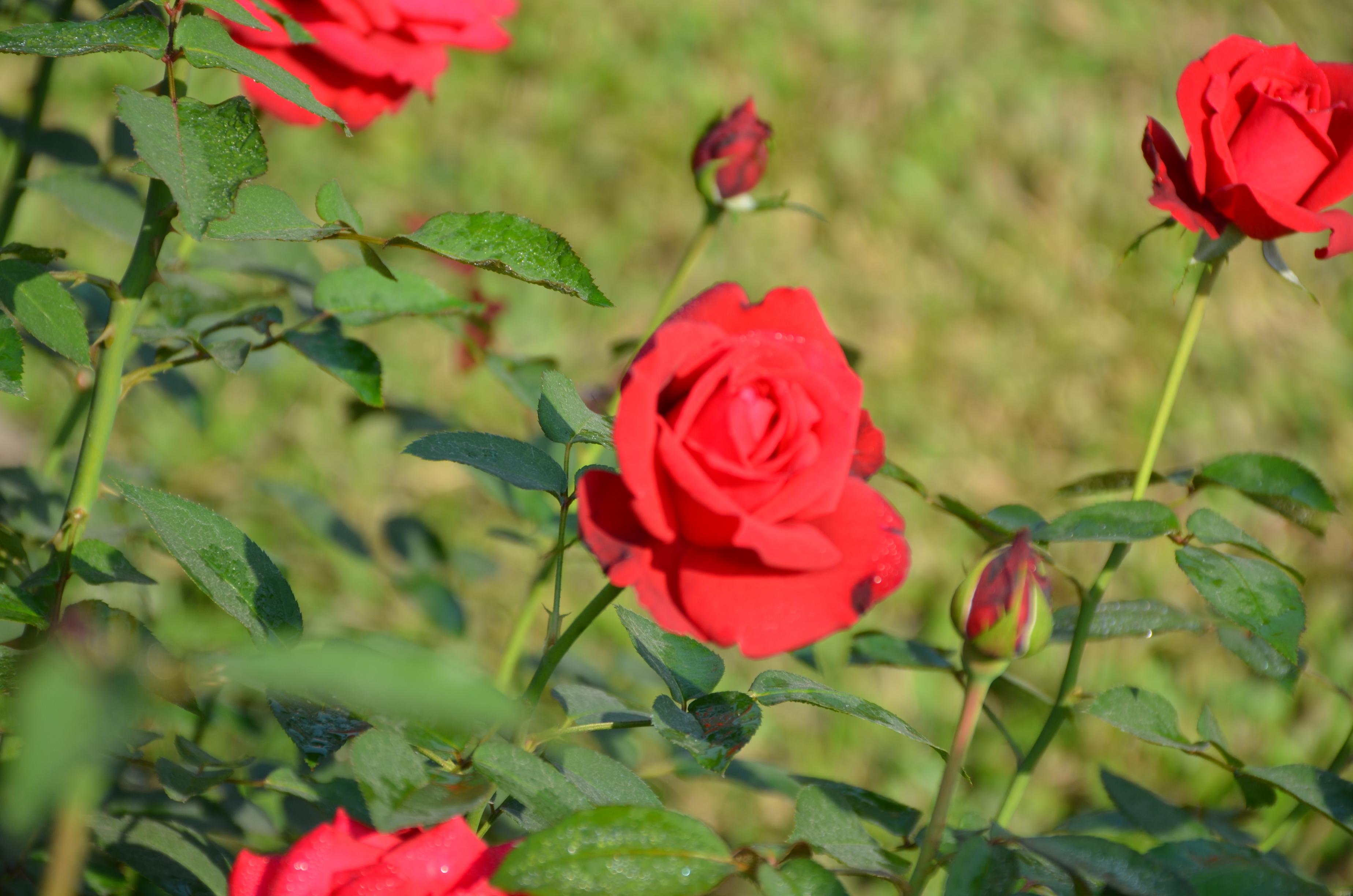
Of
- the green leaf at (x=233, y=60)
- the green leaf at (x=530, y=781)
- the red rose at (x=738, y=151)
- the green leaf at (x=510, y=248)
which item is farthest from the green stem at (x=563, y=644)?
the red rose at (x=738, y=151)

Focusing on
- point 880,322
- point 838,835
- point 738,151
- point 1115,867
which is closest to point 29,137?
point 738,151

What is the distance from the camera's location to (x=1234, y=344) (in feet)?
7.39

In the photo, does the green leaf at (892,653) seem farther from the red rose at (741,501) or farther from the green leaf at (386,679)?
the green leaf at (386,679)

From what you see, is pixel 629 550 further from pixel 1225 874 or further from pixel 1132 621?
pixel 1132 621

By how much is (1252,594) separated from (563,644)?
1.23 ft

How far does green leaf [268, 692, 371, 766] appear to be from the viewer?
49 centimetres

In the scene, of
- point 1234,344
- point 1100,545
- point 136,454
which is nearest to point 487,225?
point 136,454

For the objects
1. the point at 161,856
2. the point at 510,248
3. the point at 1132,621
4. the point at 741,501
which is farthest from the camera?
the point at 1132,621

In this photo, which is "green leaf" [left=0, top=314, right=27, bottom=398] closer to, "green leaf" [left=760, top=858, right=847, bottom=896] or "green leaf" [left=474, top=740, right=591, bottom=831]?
"green leaf" [left=474, top=740, right=591, bottom=831]

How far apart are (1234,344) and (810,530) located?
2.13 m

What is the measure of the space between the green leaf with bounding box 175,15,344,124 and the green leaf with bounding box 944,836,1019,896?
415mm

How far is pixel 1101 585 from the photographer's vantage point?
673 millimetres

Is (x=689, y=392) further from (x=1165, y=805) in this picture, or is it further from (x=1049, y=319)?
(x=1049, y=319)

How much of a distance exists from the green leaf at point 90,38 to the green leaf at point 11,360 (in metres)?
0.12
